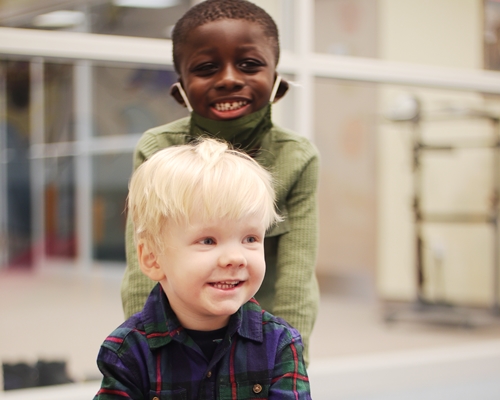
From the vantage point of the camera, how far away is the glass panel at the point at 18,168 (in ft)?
19.2

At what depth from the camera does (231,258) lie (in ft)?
3.10

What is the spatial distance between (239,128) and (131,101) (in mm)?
4021

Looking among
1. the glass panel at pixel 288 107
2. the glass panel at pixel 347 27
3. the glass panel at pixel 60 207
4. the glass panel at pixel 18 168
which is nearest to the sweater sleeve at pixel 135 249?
the glass panel at pixel 288 107

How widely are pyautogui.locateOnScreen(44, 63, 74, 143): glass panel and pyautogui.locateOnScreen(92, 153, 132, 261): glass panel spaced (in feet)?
1.76

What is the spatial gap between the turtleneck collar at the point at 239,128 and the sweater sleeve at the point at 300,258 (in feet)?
0.42

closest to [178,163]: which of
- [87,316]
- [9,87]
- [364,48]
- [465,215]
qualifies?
[364,48]

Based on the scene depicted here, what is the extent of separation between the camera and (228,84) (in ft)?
4.20

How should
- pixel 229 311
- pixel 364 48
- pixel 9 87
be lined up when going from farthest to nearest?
pixel 9 87 → pixel 364 48 → pixel 229 311

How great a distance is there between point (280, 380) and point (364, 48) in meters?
2.89

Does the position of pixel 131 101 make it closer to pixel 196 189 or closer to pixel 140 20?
pixel 140 20

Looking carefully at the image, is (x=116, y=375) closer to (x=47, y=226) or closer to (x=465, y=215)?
(x=465, y=215)

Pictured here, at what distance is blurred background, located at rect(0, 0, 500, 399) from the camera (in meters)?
2.68

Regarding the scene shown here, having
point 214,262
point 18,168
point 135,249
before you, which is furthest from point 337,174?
point 18,168

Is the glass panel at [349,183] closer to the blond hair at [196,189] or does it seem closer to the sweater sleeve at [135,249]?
the sweater sleeve at [135,249]
